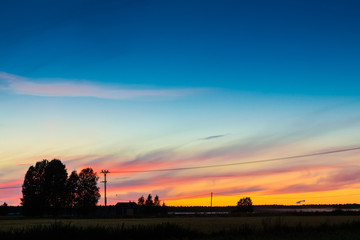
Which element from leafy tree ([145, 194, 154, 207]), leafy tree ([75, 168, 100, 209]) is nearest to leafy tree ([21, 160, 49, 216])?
leafy tree ([75, 168, 100, 209])

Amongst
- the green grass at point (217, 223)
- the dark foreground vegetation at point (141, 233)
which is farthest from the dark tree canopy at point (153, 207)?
the dark foreground vegetation at point (141, 233)

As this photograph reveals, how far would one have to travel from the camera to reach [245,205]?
176m

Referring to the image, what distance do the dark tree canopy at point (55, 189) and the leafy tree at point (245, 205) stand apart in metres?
65.0

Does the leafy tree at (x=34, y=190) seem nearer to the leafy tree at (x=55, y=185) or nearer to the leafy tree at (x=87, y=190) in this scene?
the leafy tree at (x=55, y=185)

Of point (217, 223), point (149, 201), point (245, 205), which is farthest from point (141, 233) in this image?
point (245, 205)

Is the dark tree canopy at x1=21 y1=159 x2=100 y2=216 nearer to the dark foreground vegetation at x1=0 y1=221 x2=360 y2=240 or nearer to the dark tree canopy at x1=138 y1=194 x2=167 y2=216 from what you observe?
the dark tree canopy at x1=138 y1=194 x2=167 y2=216

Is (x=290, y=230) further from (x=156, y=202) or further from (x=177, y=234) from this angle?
(x=156, y=202)

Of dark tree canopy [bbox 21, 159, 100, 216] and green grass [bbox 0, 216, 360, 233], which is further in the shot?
dark tree canopy [bbox 21, 159, 100, 216]

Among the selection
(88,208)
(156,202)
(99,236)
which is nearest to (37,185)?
(88,208)

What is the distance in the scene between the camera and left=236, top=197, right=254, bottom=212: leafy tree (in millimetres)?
174850

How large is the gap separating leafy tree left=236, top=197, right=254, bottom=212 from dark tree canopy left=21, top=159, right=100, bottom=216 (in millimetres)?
64999

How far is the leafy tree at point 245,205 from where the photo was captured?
17485cm

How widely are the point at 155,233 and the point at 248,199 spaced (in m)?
152

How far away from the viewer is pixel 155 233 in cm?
3122
